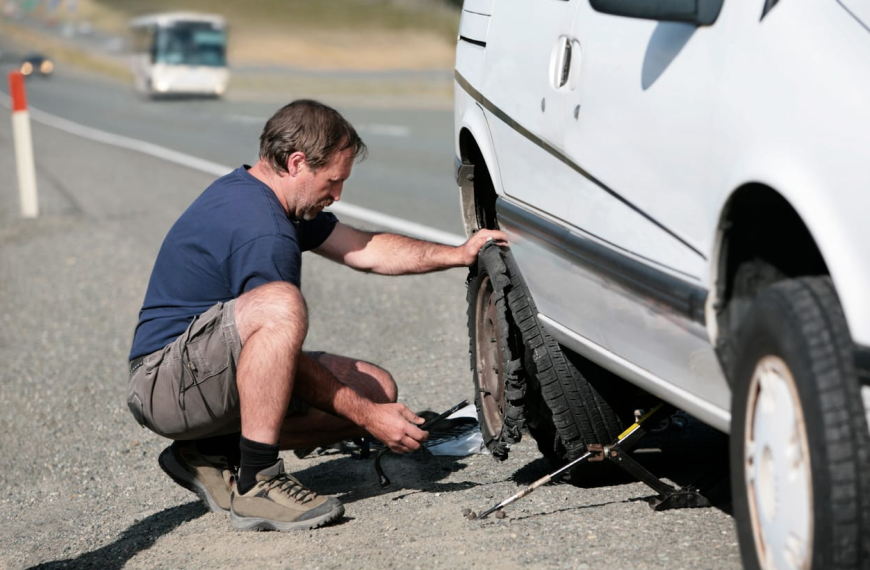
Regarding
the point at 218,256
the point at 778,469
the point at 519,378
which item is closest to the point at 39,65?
the point at 218,256

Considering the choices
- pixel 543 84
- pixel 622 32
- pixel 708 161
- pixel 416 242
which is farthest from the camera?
pixel 416 242

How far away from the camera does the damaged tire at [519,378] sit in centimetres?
360

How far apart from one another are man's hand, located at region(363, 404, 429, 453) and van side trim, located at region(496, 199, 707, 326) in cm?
74

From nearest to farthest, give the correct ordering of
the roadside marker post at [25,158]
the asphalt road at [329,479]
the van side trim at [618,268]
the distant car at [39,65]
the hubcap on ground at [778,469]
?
the hubcap on ground at [778,469] → the van side trim at [618,268] → the asphalt road at [329,479] → the roadside marker post at [25,158] → the distant car at [39,65]

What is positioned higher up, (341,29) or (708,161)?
(708,161)

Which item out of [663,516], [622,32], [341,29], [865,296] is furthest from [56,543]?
[341,29]

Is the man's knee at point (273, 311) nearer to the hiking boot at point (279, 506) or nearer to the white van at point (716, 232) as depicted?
the hiking boot at point (279, 506)

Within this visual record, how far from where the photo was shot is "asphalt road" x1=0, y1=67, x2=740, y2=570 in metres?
3.41

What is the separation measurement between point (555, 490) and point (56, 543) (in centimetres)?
170

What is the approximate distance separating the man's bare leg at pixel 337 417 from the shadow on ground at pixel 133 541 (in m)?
0.42

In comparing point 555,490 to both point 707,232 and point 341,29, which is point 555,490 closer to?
point 707,232

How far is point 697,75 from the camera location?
2.52 m

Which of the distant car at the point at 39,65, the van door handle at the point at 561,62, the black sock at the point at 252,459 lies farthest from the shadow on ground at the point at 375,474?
the distant car at the point at 39,65

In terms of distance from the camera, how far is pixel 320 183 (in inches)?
160
